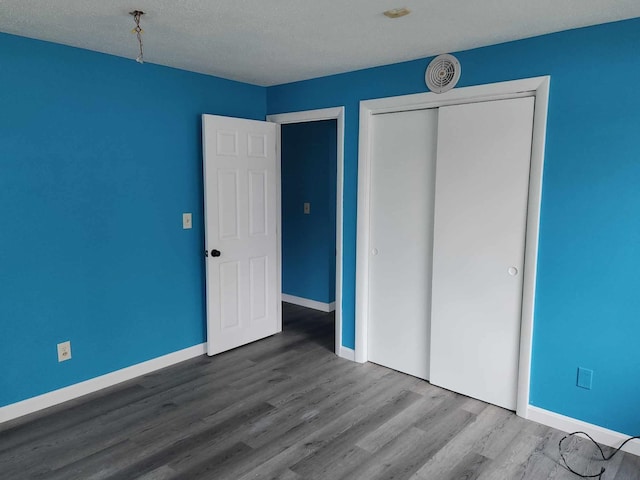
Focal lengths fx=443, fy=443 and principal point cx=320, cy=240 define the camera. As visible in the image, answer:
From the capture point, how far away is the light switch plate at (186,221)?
3566 millimetres

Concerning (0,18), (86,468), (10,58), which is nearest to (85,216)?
(10,58)

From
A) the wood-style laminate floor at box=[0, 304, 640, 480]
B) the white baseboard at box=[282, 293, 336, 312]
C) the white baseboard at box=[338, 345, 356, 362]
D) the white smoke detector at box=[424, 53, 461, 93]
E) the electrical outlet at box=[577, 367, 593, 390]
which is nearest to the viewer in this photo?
the wood-style laminate floor at box=[0, 304, 640, 480]

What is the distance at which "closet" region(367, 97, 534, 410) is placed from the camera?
2.77 meters

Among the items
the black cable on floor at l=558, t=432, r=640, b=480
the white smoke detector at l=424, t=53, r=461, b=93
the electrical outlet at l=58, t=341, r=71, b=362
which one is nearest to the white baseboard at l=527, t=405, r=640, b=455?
the black cable on floor at l=558, t=432, r=640, b=480

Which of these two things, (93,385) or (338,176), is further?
(338,176)

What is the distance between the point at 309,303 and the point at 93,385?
8.46 ft

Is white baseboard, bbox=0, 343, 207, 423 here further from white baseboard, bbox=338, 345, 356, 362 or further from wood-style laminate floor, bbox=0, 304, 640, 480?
white baseboard, bbox=338, 345, 356, 362

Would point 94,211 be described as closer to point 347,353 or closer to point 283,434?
point 283,434

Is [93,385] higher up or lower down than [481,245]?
lower down

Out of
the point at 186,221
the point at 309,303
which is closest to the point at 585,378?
the point at 186,221

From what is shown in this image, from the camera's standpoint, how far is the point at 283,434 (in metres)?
2.61

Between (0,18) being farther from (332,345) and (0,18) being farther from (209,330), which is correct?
(332,345)

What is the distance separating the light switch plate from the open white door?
154mm

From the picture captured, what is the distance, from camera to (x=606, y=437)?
98.9 inches
